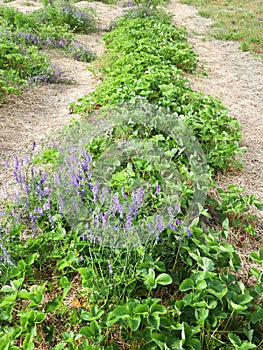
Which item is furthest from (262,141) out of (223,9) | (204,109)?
(223,9)

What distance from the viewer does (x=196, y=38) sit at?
9.55 m

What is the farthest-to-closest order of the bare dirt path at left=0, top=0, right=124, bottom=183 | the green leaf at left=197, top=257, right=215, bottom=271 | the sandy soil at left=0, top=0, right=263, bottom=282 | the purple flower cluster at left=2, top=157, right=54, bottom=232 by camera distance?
the bare dirt path at left=0, top=0, right=124, bottom=183 → the sandy soil at left=0, top=0, right=263, bottom=282 → the purple flower cluster at left=2, top=157, right=54, bottom=232 → the green leaf at left=197, top=257, right=215, bottom=271

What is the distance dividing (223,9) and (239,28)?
3136mm

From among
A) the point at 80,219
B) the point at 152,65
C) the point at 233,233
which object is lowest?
the point at 233,233

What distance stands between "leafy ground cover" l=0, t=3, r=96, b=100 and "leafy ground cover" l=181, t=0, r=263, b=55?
148 inches

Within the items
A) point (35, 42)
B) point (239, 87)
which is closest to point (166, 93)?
point (239, 87)

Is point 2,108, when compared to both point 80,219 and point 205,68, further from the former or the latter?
point 205,68

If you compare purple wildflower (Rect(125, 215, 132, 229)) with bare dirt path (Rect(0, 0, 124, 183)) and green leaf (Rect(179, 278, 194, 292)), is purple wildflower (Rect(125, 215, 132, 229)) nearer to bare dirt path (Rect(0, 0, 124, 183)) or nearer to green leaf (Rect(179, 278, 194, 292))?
green leaf (Rect(179, 278, 194, 292))

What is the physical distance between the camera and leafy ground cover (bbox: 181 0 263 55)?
9039 millimetres

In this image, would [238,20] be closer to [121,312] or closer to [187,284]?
[187,284]

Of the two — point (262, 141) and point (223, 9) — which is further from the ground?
point (223, 9)

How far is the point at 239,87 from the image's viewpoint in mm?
6344

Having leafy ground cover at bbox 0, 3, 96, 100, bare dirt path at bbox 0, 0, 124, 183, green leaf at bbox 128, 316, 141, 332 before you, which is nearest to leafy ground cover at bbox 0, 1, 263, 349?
green leaf at bbox 128, 316, 141, 332

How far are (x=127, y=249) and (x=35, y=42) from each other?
6006 mm
